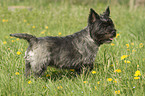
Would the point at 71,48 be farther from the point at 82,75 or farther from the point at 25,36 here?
the point at 25,36

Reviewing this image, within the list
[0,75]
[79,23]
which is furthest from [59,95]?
[79,23]

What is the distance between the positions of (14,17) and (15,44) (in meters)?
3.39

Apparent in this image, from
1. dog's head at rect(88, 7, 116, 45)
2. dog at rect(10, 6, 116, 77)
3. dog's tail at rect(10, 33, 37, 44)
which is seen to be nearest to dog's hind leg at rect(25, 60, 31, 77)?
dog at rect(10, 6, 116, 77)

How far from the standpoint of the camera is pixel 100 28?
333cm

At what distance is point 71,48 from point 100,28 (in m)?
0.64

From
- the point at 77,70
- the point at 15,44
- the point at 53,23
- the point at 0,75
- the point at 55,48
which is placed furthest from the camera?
the point at 53,23

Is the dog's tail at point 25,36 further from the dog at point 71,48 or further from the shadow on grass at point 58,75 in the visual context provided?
the shadow on grass at point 58,75

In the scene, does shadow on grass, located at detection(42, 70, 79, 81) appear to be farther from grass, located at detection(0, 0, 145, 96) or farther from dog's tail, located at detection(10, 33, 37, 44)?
dog's tail, located at detection(10, 33, 37, 44)

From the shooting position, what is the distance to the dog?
3.12 metres

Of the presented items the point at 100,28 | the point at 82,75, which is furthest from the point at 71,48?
the point at 100,28

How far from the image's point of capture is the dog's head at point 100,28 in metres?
3.32

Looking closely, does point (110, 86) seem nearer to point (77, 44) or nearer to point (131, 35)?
point (77, 44)

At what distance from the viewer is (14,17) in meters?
7.46

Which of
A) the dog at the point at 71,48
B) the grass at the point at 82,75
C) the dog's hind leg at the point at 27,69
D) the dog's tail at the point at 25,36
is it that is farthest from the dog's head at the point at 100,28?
the dog's hind leg at the point at 27,69
